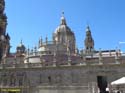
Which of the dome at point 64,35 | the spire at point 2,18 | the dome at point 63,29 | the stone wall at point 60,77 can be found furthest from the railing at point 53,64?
the dome at point 63,29

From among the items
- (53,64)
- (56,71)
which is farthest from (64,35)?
(56,71)

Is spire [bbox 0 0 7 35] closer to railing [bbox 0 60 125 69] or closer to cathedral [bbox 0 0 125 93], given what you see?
cathedral [bbox 0 0 125 93]

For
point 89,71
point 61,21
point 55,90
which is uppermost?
point 61,21

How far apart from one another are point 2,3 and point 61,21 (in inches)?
622

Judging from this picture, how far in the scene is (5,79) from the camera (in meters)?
49.9

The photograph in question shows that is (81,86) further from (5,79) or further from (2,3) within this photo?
(2,3)

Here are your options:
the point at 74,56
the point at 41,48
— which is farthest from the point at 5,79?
the point at 74,56

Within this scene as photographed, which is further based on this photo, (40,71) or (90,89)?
(40,71)

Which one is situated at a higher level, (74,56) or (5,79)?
(74,56)

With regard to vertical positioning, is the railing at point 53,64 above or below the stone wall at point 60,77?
above

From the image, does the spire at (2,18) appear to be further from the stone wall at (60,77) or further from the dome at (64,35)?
the stone wall at (60,77)

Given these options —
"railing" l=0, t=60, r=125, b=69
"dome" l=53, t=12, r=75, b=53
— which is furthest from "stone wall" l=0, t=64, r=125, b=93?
"dome" l=53, t=12, r=75, b=53

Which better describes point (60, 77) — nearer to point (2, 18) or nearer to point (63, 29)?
point (2, 18)

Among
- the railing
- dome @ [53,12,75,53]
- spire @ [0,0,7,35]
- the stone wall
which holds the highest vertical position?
spire @ [0,0,7,35]
